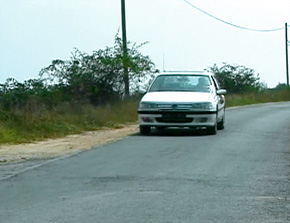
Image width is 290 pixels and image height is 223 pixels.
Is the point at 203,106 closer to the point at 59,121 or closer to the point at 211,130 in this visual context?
the point at 211,130

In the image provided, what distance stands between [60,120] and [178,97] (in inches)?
184

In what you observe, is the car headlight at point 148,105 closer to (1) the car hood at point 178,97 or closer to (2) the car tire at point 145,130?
(1) the car hood at point 178,97

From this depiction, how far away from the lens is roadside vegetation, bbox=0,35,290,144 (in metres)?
21.2

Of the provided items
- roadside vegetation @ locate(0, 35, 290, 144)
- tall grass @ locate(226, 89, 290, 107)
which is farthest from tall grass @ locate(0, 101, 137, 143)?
tall grass @ locate(226, 89, 290, 107)

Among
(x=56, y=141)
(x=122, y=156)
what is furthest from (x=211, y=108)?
(x=122, y=156)

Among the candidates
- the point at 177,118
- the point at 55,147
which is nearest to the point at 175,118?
the point at 177,118

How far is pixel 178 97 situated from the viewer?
19.7 metres

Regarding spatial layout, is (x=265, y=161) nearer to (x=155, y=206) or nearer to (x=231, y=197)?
(x=231, y=197)

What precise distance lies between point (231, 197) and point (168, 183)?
141 centimetres

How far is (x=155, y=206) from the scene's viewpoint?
9375mm

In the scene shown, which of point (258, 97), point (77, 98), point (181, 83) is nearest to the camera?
point (181, 83)

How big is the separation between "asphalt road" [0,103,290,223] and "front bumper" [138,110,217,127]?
78.8 inches

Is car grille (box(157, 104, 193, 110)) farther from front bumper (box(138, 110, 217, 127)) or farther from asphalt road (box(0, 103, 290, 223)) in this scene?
asphalt road (box(0, 103, 290, 223))

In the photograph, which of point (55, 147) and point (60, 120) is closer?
point (55, 147)
